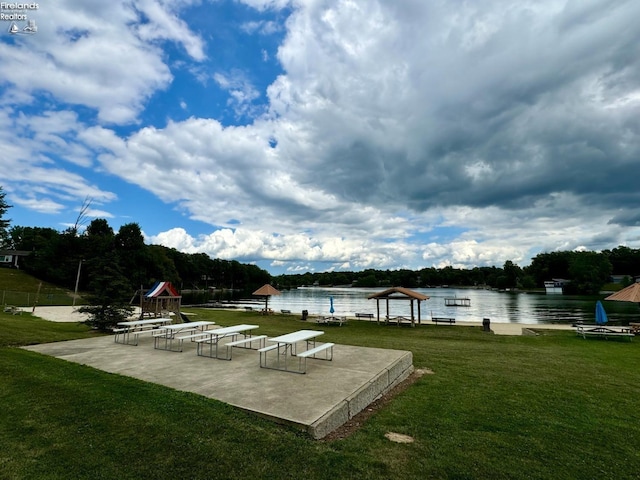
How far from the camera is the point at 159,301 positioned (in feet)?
78.1

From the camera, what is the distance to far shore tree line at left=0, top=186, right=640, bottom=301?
39881mm

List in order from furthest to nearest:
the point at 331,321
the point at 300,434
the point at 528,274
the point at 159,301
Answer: the point at 528,274
the point at 159,301
the point at 331,321
the point at 300,434

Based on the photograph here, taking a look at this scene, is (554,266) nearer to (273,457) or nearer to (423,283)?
(423,283)

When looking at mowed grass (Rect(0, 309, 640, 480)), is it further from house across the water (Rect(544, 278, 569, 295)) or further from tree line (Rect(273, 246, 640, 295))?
house across the water (Rect(544, 278, 569, 295))

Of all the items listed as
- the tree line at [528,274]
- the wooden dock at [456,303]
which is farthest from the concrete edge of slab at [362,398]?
the tree line at [528,274]

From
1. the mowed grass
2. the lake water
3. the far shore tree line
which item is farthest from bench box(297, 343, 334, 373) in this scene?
the lake water

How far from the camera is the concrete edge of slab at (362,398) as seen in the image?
14.8 feet

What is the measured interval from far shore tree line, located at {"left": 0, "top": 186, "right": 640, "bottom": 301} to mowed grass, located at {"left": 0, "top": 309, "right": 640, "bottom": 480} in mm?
10798

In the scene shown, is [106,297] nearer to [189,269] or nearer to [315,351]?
[315,351]

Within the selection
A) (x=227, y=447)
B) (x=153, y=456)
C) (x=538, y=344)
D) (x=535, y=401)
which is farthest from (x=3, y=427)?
(x=538, y=344)

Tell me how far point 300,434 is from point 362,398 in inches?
66.6

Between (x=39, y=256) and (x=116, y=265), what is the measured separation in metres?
60.9

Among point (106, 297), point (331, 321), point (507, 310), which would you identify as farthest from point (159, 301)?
point (507, 310)

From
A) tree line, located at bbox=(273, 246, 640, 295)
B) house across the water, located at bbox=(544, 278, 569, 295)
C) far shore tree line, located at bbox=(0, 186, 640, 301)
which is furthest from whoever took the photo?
house across the water, located at bbox=(544, 278, 569, 295)
